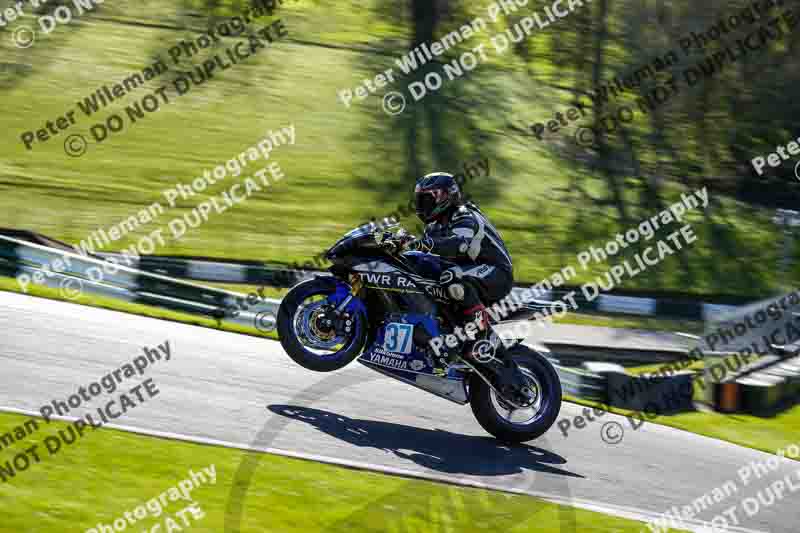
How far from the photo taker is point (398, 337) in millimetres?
8766

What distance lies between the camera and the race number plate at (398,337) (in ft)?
28.7

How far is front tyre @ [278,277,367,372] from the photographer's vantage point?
8734 millimetres

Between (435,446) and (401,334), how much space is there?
101cm

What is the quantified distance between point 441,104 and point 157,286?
1653 cm

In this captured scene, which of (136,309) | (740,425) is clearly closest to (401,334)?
(136,309)

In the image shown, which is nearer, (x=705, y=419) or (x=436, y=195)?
(x=436, y=195)

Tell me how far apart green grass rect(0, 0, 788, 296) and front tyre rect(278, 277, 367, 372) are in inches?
482

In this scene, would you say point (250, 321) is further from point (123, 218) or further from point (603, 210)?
point (603, 210)

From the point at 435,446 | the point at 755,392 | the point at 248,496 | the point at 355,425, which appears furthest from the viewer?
the point at 755,392

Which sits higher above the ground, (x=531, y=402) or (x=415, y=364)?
(x=415, y=364)

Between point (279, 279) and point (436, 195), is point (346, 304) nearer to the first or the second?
point (436, 195)

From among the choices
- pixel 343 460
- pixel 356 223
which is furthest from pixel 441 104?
pixel 343 460

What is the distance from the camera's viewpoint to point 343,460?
7695 millimetres

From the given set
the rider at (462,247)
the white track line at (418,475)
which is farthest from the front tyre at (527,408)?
the white track line at (418,475)
